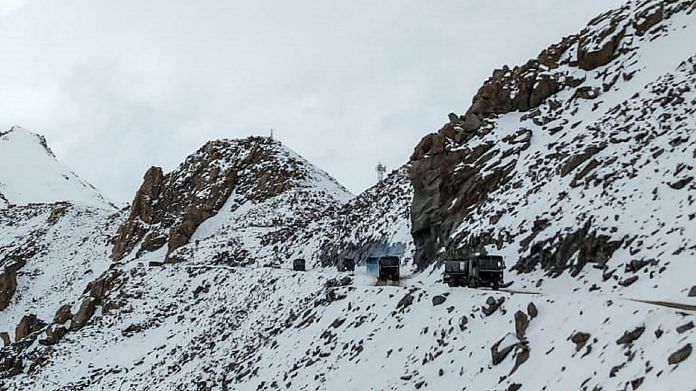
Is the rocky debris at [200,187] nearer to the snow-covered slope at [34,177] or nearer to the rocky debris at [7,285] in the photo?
the rocky debris at [7,285]

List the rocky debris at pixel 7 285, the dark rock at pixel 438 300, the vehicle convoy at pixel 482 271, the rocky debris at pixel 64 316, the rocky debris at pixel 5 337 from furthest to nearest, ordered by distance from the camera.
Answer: the rocky debris at pixel 7 285
the rocky debris at pixel 5 337
the rocky debris at pixel 64 316
the vehicle convoy at pixel 482 271
the dark rock at pixel 438 300

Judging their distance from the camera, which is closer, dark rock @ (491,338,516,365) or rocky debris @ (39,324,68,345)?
dark rock @ (491,338,516,365)

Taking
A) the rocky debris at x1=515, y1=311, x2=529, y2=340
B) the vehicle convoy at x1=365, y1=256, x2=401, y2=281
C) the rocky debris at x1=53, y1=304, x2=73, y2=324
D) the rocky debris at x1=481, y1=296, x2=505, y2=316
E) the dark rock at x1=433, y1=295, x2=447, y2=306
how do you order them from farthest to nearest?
1. the rocky debris at x1=53, y1=304, x2=73, y2=324
2. the vehicle convoy at x1=365, y1=256, x2=401, y2=281
3. the dark rock at x1=433, y1=295, x2=447, y2=306
4. the rocky debris at x1=481, y1=296, x2=505, y2=316
5. the rocky debris at x1=515, y1=311, x2=529, y2=340

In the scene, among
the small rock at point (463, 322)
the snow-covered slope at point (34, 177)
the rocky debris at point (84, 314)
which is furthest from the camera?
the snow-covered slope at point (34, 177)

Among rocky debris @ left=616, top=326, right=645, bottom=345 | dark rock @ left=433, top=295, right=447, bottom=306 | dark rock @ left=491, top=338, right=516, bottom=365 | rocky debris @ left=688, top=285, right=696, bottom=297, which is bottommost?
dark rock @ left=491, top=338, right=516, bottom=365

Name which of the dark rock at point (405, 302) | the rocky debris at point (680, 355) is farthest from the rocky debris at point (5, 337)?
the rocky debris at point (680, 355)

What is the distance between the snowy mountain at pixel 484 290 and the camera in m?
14.9

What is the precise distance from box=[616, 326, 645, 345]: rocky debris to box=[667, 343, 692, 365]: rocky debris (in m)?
1.40

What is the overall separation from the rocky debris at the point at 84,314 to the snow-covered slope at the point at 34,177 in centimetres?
7307

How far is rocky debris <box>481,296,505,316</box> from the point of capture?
1747 centimetres

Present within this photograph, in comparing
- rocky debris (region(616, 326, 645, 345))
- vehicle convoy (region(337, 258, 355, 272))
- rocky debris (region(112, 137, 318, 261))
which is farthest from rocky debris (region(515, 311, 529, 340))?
rocky debris (region(112, 137, 318, 261))

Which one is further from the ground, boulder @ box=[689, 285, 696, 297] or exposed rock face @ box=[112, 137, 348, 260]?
exposed rock face @ box=[112, 137, 348, 260]

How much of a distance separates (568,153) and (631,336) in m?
17.5

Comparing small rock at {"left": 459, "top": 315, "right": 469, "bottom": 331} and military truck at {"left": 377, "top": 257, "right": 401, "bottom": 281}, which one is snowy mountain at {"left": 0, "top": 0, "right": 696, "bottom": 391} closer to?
small rock at {"left": 459, "top": 315, "right": 469, "bottom": 331}
